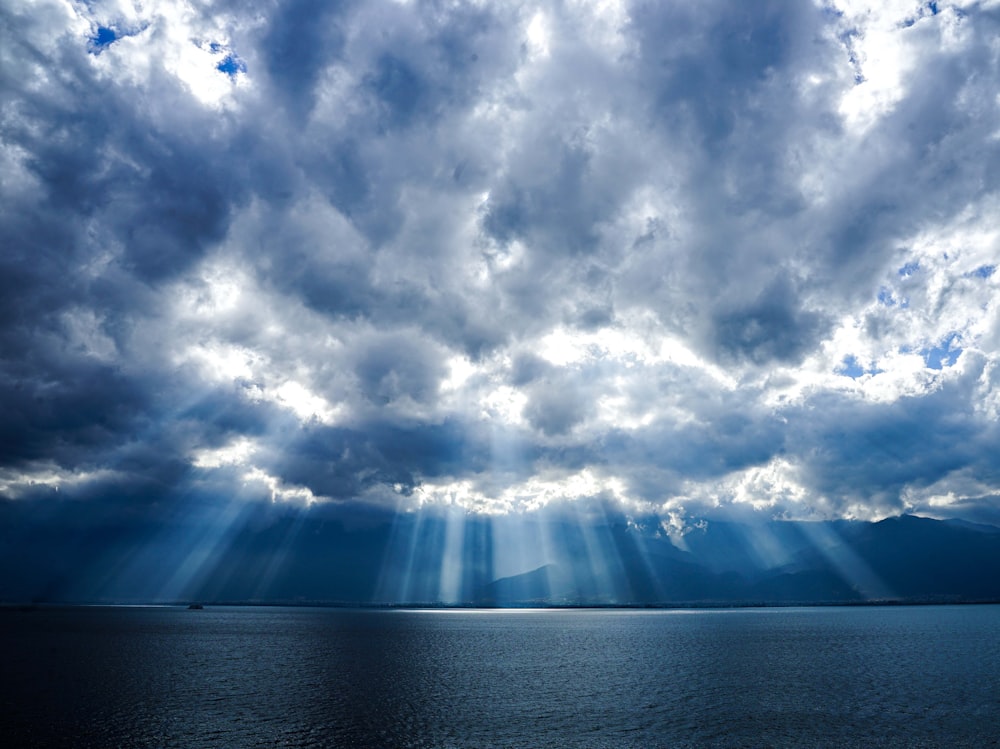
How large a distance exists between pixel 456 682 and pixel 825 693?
185 feet

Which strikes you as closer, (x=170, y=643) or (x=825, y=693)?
(x=825, y=693)

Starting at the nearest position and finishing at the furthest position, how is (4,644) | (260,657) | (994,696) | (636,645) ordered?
(994,696) → (260,657) → (4,644) → (636,645)

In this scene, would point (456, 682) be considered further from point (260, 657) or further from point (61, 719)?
point (260, 657)

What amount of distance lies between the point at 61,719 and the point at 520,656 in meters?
102

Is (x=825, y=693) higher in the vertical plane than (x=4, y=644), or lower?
lower

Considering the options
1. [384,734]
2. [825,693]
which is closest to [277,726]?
[384,734]

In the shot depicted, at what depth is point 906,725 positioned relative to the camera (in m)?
66.9

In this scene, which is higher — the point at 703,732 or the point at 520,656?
the point at 520,656

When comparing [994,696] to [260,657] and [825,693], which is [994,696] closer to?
[825,693]

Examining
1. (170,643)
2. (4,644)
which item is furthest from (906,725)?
(4,644)

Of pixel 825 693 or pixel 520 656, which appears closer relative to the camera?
pixel 825 693

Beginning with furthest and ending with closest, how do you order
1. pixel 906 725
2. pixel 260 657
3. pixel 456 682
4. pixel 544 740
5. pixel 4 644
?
pixel 4 644
pixel 260 657
pixel 456 682
pixel 906 725
pixel 544 740

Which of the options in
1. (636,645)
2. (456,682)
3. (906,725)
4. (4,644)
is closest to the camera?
(906,725)

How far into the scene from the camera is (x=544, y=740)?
61500 millimetres
